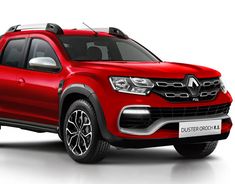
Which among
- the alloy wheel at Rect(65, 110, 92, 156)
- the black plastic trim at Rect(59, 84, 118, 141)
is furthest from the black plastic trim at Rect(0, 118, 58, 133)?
the black plastic trim at Rect(59, 84, 118, 141)

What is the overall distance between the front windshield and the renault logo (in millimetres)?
1629

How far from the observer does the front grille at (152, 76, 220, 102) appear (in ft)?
27.5

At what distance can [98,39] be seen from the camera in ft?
33.9

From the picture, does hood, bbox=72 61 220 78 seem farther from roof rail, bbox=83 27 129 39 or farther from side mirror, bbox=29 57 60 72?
roof rail, bbox=83 27 129 39

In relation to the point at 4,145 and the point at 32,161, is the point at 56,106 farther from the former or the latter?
the point at 4,145

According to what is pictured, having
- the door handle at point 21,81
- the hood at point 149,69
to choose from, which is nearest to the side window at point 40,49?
the door handle at point 21,81

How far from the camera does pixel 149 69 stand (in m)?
8.59

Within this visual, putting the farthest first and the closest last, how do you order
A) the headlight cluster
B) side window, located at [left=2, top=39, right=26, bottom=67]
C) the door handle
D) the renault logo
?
side window, located at [left=2, top=39, right=26, bottom=67], the door handle, the headlight cluster, the renault logo

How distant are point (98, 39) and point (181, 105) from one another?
7.92ft

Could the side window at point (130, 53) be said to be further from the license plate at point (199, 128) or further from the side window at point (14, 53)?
the license plate at point (199, 128)

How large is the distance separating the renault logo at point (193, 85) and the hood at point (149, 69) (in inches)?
3.4

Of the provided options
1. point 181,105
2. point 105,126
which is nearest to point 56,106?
point 105,126

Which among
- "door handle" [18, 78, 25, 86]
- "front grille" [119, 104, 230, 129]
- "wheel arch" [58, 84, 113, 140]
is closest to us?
"front grille" [119, 104, 230, 129]

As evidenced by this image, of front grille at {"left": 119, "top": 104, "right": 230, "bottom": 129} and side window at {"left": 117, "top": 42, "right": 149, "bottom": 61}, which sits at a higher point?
side window at {"left": 117, "top": 42, "right": 149, "bottom": 61}
